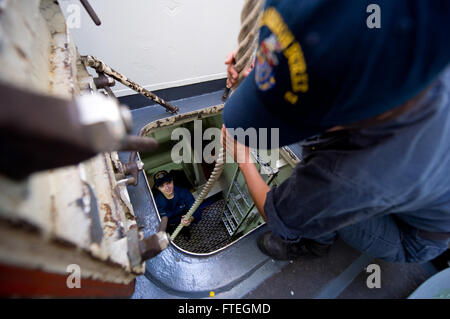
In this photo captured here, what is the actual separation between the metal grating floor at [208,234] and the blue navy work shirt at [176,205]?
0.28 feet

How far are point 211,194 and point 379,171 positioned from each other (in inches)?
58.0

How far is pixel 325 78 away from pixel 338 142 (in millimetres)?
174

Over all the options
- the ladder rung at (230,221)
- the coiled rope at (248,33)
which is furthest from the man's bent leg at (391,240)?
the ladder rung at (230,221)

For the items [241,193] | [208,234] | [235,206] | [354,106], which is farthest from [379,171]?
[208,234]

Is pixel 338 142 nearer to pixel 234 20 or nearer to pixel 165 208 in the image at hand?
pixel 234 20

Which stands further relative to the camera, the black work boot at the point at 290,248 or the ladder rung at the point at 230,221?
the ladder rung at the point at 230,221

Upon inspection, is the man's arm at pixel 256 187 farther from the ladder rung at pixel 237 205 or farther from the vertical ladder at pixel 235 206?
the ladder rung at pixel 237 205

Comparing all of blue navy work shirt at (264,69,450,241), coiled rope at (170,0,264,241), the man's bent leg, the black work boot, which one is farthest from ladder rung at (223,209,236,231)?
coiled rope at (170,0,264,241)

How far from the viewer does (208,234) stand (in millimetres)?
1501

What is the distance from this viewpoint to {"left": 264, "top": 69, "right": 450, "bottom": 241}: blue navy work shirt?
29cm

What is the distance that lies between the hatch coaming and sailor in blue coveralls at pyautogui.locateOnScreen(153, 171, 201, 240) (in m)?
1.11

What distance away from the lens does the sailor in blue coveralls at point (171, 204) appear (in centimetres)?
146

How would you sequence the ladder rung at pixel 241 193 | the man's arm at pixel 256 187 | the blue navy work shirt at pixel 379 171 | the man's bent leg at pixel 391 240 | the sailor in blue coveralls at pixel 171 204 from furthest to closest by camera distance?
the sailor in blue coveralls at pixel 171 204
the ladder rung at pixel 241 193
the man's arm at pixel 256 187
the man's bent leg at pixel 391 240
the blue navy work shirt at pixel 379 171

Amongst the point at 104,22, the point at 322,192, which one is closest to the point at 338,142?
the point at 322,192
